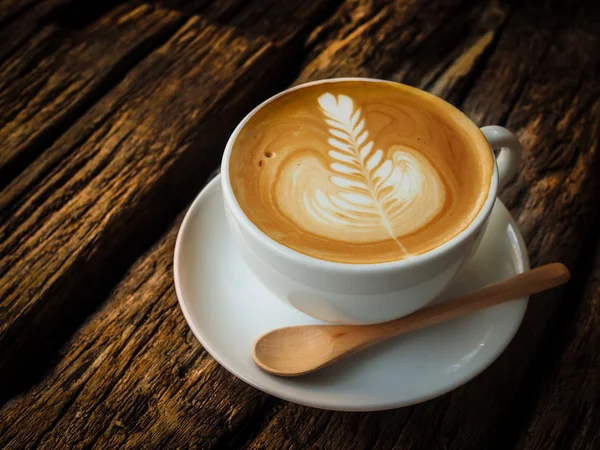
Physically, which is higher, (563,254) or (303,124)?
(303,124)

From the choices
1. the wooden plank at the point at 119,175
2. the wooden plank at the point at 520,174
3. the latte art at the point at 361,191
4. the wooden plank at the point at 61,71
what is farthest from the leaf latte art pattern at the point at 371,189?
the wooden plank at the point at 61,71

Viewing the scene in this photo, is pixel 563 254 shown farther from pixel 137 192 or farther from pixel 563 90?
pixel 137 192

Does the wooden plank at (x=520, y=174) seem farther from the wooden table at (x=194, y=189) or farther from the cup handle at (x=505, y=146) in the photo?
the cup handle at (x=505, y=146)

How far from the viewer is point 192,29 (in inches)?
56.3

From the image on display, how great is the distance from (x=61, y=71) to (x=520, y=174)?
102 centimetres

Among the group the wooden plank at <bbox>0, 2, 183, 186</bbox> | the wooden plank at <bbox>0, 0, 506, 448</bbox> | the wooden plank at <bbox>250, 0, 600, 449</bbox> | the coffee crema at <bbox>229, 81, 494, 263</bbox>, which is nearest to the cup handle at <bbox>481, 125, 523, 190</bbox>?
the coffee crema at <bbox>229, 81, 494, 263</bbox>

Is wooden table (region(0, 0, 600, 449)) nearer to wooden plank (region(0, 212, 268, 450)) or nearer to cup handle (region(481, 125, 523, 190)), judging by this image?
wooden plank (region(0, 212, 268, 450))

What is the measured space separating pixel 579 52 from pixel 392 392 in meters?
1.06

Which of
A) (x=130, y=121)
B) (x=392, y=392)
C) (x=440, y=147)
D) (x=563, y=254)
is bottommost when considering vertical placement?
(x=563, y=254)

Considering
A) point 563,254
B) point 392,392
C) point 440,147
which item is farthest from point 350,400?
point 563,254

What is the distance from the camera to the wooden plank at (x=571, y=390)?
0.84 metres

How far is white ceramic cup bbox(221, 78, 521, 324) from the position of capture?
2.39ft

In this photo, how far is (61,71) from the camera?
1.33m

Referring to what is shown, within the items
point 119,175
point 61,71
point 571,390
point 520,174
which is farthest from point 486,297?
point 61,71
